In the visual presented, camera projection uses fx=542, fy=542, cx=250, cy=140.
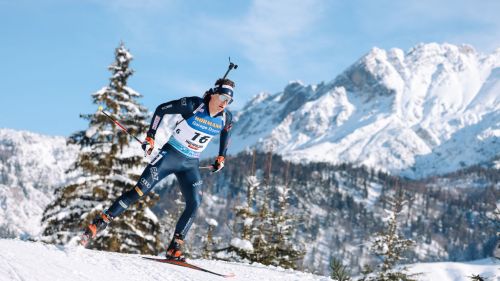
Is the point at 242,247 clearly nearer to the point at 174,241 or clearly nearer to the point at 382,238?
the point at 174,241

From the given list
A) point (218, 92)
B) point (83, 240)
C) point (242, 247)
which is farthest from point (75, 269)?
point (242, 247)

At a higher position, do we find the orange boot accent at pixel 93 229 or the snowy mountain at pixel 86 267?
the orange boot accent at pixel 93 229

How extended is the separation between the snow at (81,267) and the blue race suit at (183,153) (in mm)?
806

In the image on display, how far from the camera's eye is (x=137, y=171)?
64.4 feet

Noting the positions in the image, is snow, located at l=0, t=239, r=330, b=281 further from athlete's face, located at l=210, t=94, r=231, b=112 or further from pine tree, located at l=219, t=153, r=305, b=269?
pine tree, located at l=219, t=153, r=305, b=269

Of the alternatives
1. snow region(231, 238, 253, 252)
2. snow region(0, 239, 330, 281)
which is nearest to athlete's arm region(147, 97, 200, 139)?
snow region(0, 239, 330, 281)

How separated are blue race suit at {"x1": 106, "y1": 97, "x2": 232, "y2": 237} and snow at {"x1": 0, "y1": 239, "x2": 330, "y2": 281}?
806 mm

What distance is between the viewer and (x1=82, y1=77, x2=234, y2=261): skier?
831 cm

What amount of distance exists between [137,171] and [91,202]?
6.53 ft

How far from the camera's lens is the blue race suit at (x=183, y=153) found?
8.34m

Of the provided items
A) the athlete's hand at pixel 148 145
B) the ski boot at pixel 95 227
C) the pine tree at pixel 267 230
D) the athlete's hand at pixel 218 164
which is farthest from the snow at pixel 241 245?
the athlete's hand at pixel 148 145

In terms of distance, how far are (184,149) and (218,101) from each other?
3.03 feet

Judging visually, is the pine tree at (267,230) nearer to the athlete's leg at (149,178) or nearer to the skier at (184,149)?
the skier at (184,149)

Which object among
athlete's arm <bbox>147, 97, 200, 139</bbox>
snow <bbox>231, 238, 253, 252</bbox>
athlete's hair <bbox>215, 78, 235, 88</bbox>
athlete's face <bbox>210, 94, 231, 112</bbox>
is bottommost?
snow <bbox>231, 238, 253, 252</bbox>
